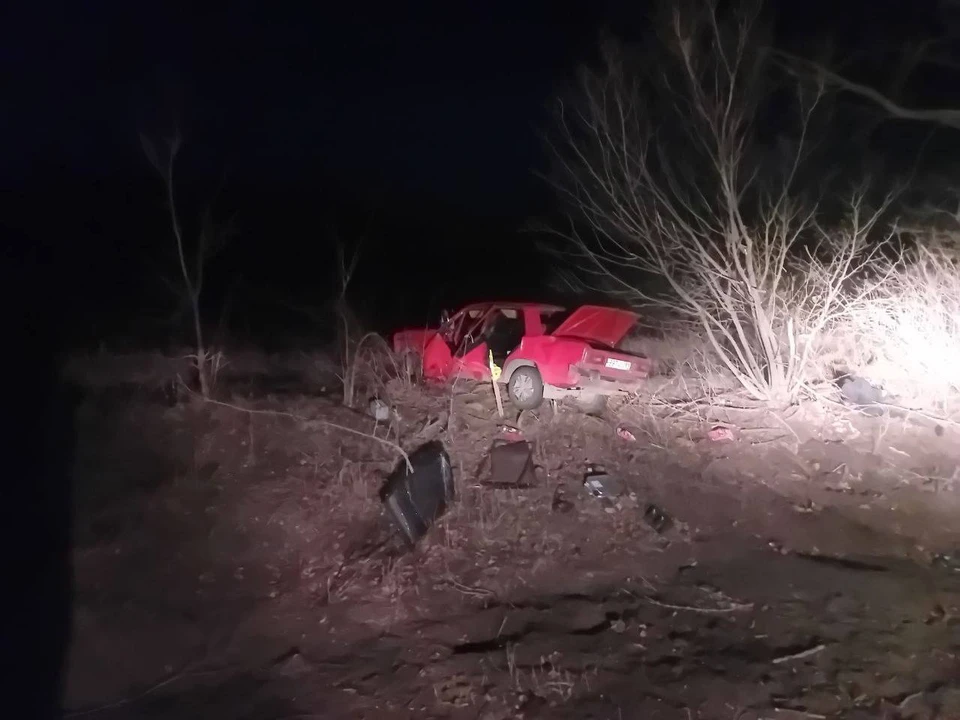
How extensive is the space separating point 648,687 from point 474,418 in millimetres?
5048

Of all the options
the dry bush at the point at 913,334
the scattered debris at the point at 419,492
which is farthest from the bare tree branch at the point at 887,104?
the scattered debris at the point at 419,492

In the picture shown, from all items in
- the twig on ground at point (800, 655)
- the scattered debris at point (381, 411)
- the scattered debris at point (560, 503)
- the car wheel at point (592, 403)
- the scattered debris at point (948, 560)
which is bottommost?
the twig on ground at point (800, 655)

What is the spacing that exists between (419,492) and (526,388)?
2866mm

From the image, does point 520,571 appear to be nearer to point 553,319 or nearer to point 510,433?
point 510,433

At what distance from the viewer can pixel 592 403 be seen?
10.3 m

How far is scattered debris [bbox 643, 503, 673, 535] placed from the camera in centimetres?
737

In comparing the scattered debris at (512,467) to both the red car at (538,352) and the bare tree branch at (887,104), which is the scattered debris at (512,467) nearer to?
the red car at (538,352)

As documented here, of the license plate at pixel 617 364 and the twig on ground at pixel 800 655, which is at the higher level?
the license plate at pixel 617 364

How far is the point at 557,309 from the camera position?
34.6 ft

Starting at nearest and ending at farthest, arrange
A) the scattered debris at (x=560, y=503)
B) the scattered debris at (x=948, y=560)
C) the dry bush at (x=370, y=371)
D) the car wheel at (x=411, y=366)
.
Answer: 1. the scattered debris at (x=948, y=560)
2. the scattered debris at (x=560, y=503)
3. the dry bush at (x=370, y=371)
4. the car wheel at (x=411, y=366)

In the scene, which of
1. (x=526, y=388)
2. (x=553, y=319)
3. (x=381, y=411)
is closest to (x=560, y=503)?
(x=526, y=388)

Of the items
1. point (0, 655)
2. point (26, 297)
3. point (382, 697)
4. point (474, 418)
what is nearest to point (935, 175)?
point (474, 418)

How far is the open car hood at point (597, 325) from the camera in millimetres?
10070

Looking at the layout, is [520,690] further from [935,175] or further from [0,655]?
[935,175]
